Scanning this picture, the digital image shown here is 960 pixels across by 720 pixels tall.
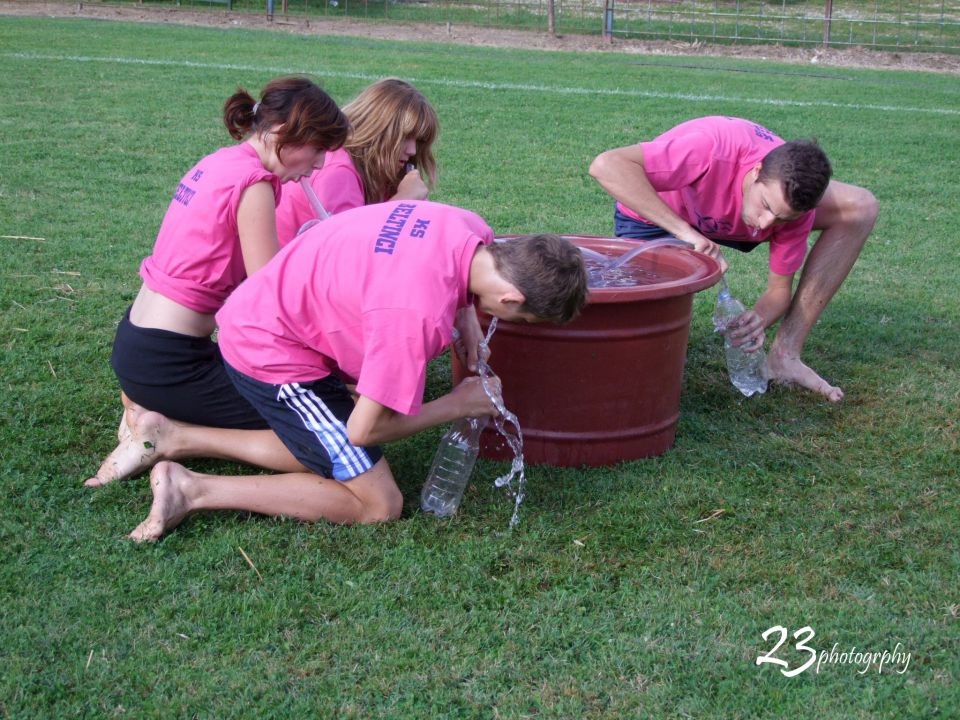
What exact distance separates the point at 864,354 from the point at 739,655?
8.43ft

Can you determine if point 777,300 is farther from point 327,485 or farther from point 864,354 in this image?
point 327,485

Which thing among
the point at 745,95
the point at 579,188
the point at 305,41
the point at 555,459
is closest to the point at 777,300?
the point at 555,459

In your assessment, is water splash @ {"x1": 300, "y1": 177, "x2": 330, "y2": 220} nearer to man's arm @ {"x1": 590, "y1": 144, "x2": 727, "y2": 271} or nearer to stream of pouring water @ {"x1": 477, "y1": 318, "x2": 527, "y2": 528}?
stream of pouring water @ {"x1": 477, "y1": 318, "x2": 527, "y2": 528}

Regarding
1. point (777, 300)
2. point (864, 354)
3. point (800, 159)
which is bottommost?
point (864, 354)

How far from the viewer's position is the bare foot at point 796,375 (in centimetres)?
432

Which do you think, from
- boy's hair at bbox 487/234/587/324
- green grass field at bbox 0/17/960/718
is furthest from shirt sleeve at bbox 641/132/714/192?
boy's hair at bbox 487/234/587/324

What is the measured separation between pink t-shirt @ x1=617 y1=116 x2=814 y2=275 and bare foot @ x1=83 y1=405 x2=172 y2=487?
6.33 feet

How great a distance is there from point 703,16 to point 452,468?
19141 mm

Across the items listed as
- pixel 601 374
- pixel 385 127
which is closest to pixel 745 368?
pixel 601 374

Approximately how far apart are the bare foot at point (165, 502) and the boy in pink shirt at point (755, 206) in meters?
1.85

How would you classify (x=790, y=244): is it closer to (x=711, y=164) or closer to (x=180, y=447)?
(x=711, y=164)

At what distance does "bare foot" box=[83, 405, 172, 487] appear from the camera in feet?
11.0

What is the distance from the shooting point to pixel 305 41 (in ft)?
53.1

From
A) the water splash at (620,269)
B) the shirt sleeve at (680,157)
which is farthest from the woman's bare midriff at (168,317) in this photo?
the shirt sleeve at (680,157)
